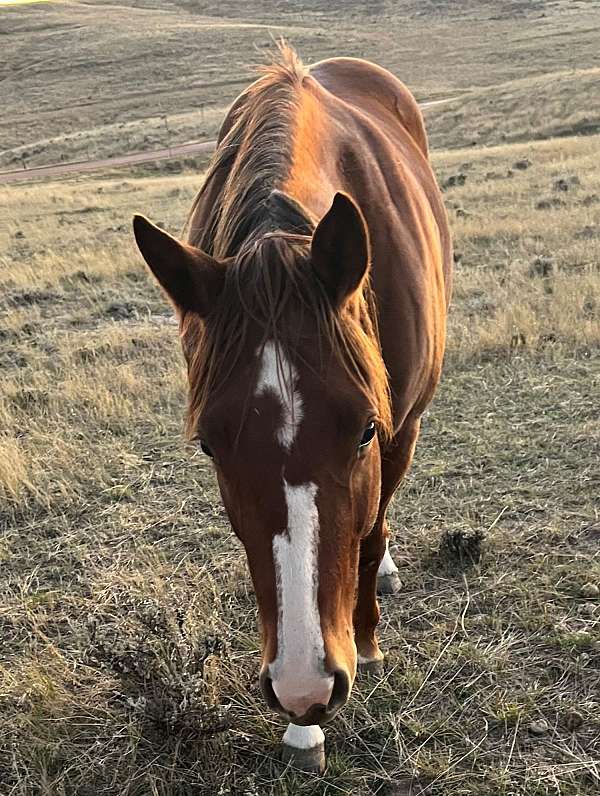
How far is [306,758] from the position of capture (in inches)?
90.5

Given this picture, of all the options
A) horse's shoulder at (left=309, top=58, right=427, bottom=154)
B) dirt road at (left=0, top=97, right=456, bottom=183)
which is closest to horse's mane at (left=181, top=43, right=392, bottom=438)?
horse's shoulder at (left=309, top=58, right=427, bottom=154)

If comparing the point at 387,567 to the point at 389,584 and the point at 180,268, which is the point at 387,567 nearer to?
the point at 389,584

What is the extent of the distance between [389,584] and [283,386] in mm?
1971

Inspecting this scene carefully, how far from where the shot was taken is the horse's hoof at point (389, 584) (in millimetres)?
3193

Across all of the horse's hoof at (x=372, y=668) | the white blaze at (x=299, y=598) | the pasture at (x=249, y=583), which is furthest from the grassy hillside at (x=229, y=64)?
the white blaze at (x=299, y=598)

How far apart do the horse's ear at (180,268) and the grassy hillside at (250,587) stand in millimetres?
1327

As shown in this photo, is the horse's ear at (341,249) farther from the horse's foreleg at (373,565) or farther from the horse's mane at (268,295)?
the horse's foreleg at (373,565)

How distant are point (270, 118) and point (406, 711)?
213cm

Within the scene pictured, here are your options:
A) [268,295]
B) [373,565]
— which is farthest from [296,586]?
[373,565]

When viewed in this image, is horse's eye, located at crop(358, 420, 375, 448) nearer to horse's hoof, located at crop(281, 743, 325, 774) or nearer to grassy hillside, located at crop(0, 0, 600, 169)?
horse's hoof, located at crop(281, 743, 325, 774)

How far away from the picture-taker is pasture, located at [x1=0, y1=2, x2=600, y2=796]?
2.33m

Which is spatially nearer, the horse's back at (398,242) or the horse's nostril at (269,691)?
the horse's nostril at (269,691)

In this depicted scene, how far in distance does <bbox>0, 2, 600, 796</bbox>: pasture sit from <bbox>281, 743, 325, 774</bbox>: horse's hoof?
3 cm

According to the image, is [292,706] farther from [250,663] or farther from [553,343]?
[553,343]
